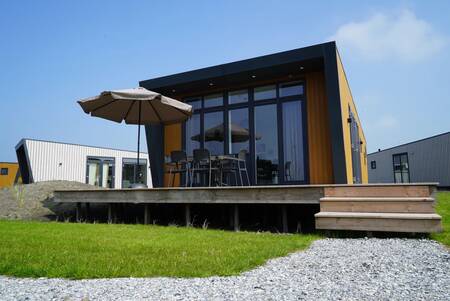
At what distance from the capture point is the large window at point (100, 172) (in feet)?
64.9

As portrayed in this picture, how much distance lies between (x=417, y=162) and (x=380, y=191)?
694 inches

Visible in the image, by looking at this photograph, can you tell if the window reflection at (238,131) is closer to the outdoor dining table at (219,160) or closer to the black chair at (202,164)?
the outdoor dining table at (219,160)

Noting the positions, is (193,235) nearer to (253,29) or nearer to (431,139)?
(253,29)

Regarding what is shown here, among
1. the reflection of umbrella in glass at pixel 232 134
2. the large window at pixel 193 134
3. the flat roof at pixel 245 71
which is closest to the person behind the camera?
the flat roof at pixel 245 71

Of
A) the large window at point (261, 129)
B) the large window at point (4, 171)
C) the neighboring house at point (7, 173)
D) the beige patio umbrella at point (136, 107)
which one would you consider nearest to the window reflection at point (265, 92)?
the large window at point (261, 129)

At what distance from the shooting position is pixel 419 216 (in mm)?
3646

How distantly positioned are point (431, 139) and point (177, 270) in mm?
19434

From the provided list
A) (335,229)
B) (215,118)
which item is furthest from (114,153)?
(335,229)

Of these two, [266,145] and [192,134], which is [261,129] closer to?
[266,145]

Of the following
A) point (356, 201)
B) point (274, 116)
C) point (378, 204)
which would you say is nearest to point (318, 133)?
point (274, 116)

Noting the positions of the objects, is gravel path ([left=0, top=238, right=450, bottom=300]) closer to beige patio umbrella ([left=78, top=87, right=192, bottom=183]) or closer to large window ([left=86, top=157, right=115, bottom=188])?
beige patio umbrella ([left=78, top=87, right=192, bottom=183])

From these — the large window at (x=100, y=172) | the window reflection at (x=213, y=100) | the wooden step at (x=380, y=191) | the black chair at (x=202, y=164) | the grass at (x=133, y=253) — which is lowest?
the grass at (x=133, y=253)

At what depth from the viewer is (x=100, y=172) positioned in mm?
20188

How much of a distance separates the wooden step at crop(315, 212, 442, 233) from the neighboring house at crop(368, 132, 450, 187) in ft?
51.5
